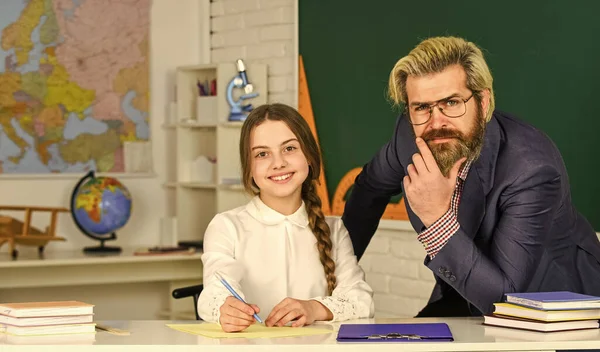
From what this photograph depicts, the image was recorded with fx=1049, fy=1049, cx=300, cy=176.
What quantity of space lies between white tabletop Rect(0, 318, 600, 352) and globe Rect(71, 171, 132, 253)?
2.85m

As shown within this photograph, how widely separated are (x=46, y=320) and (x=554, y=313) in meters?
1.12

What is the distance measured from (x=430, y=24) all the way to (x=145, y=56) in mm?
1852

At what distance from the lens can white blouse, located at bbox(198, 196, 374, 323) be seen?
2.69 meters

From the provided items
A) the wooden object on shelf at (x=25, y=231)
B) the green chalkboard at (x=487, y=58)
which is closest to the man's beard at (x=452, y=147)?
the green chalkboard at (x=487, y=58)

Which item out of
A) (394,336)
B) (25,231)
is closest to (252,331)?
(394,336)

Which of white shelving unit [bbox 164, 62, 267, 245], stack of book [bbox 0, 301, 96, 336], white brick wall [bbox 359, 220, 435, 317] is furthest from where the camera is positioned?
white shelving unit [bbox 164, 62, 267, 245]

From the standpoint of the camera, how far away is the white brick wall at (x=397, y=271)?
4547 millimetres

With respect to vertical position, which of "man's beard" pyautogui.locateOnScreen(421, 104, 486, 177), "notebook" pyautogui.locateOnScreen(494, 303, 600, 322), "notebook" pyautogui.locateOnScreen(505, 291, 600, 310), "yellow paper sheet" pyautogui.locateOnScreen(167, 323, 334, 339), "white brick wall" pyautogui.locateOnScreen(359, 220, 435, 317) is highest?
"man's beard" pyautogui.locateOnScreen(421, 104, 486, 177)

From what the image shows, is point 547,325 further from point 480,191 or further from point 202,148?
point 202,148

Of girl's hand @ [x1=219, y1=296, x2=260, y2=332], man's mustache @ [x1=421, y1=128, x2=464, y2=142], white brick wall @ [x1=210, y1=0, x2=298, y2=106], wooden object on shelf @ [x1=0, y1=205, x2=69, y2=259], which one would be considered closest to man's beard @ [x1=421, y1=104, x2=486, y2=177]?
man's mustache @ [x1=421, y1=128, x2=464, y2=142]

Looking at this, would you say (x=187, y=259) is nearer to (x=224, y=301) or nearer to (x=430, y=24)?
(x=430, y=24)

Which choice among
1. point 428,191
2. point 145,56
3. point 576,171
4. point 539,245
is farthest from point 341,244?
point 145,56

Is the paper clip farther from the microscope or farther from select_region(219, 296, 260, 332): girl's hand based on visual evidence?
the microscope

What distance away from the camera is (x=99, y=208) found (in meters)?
5.13
